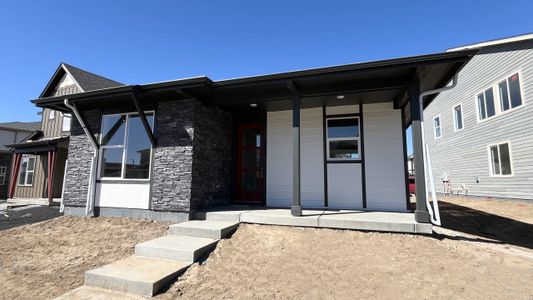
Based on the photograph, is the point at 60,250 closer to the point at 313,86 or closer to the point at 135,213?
the point at 135,213

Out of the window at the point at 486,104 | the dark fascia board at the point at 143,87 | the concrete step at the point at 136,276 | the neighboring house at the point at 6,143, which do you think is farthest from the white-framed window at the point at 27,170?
the window at the point at 486,104

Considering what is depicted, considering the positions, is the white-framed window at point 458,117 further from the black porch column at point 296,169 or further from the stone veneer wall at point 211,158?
the stone veneer wall at point 211,158

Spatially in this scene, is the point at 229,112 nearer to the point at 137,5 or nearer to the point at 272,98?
the point at 272,98

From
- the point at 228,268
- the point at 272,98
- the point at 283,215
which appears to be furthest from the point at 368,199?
the point at 228,268

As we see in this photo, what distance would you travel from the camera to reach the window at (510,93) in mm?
9289

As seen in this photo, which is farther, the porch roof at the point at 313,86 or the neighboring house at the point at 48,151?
the neighboring house at the point at 48,151

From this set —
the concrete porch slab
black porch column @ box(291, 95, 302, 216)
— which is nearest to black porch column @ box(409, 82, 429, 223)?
the concrete porch slab

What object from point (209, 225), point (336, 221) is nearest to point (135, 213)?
point (209, 225)

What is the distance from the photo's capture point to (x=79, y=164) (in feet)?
23.0

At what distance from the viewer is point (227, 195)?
7176mm

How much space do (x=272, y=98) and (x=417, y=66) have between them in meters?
2.91

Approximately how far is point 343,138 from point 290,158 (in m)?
1.52

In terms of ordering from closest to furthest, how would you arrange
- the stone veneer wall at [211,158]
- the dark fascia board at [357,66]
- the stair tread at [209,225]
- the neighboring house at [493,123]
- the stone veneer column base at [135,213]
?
1. the dark fascia board at [357,66]
2. the stair tread at [209,225]
3. the stone veneer column base at [135,213]
4. the stone veneer wall at [211,158]
5. the neighboring house at [493,123]

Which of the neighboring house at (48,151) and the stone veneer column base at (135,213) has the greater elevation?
the neighboring house at (48,151)
